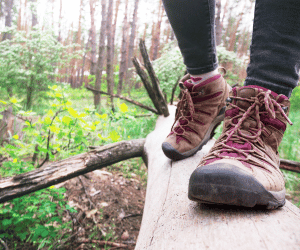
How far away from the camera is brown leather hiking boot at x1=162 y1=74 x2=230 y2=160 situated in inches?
38.3

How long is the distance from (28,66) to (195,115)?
17.6 feet

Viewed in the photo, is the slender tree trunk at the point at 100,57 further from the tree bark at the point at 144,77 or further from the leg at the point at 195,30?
the leg at the point at 195,30

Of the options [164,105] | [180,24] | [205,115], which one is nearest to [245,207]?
[205,115]

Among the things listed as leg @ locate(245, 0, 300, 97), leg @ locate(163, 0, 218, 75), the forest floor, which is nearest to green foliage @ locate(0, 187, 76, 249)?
the forest floor

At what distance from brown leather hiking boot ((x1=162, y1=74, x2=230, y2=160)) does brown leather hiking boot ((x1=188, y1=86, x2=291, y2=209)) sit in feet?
0.62

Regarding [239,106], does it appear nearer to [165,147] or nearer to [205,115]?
[205,115]

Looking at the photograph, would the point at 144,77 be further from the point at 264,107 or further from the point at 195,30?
the point at 264,107

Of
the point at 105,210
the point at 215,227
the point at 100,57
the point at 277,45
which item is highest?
the point at 100,57

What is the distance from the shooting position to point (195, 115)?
3.39 ft

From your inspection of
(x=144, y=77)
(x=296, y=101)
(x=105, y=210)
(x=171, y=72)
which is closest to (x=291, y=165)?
(x=105, y=210)

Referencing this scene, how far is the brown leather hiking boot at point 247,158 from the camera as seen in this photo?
0.52 metres

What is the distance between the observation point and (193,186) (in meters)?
0.54

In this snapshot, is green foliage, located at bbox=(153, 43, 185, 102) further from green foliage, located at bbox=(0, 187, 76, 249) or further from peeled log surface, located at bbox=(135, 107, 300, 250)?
peeled log surface, located at bbox=(135, 107, 300, 250)

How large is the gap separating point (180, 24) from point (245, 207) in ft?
2.53
